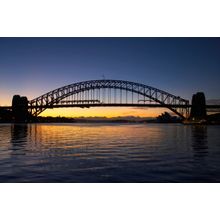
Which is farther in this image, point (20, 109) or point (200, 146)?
point (20, 109)

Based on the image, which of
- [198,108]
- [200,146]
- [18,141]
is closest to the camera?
[200,146]

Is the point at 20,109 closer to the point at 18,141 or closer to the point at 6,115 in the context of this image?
the point at 6,115

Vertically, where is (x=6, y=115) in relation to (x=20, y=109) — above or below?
below

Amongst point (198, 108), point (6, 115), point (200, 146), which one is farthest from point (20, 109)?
point (200, 146)

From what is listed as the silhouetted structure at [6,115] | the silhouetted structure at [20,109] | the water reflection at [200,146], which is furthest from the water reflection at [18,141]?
the silhouetted structure at [6,115]

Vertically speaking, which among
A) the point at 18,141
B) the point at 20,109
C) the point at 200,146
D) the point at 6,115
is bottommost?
the point at 200,146

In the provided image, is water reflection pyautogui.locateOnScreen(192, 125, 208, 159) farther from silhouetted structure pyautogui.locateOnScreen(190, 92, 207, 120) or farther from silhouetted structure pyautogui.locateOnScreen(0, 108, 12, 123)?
silhouetted structure pyautogui.locateOnScreen(0, 108, 12, 123)
